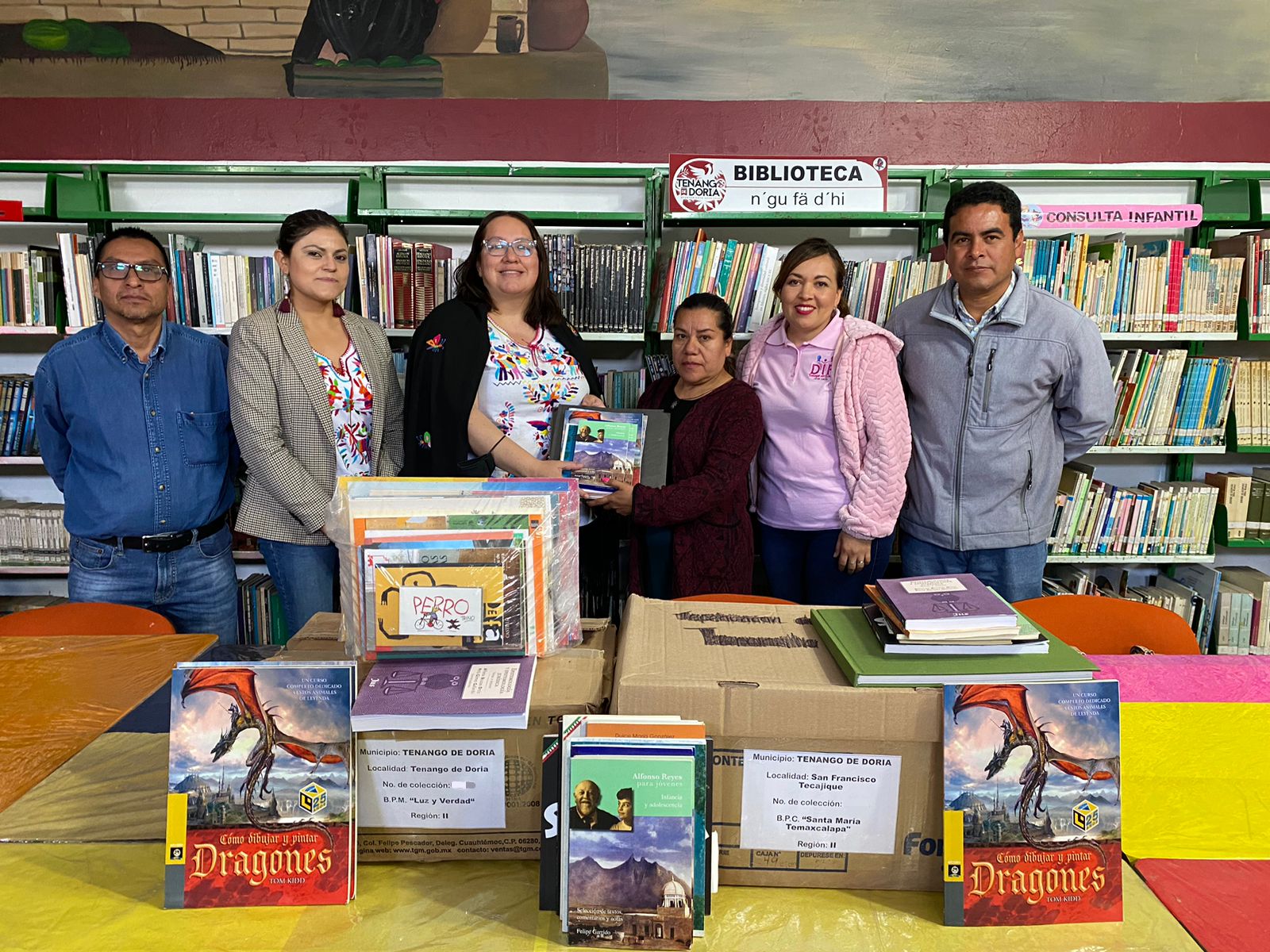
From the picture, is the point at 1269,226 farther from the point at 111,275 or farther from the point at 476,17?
the point at 111,275

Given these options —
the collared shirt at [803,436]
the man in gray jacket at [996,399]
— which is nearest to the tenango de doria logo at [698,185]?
the collared shirt at [803,436]

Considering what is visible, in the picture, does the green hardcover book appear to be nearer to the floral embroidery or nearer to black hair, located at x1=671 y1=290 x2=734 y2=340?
black hair, located at x1=671 y1=290 x2=734 y2=340

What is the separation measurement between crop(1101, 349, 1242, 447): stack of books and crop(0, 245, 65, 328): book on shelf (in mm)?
4195

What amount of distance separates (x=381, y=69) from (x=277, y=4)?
0.48 m

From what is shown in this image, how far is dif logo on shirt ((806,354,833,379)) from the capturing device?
8.92ft

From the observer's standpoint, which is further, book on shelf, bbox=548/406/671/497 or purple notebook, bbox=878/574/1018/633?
book on shelf, bbox=548/406/671/497

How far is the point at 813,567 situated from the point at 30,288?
10.3 feet

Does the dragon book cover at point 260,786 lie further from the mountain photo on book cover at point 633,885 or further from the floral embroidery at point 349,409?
the floral embroidery at point 349,409

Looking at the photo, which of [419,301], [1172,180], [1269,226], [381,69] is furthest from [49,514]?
[1269,226]

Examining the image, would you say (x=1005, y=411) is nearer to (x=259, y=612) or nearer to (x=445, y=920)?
(x=445, y=920)

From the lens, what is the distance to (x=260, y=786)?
1162 millimetres

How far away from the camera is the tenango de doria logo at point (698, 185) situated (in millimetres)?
3379

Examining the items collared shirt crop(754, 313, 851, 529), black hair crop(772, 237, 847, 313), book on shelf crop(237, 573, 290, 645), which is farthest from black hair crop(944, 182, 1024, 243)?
book on shelf crop(237, 573, 290, 645)

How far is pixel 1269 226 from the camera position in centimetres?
365
